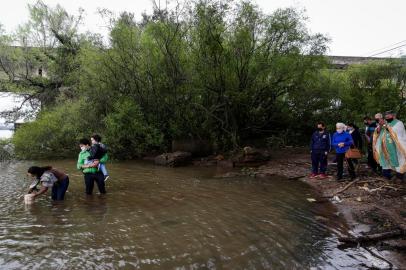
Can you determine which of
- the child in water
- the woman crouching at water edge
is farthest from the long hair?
the child in water

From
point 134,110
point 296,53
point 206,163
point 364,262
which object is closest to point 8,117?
point 134,110

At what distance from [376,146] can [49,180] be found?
9446 millimetres

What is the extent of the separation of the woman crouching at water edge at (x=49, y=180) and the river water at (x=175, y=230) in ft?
1.09

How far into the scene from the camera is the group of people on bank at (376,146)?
9.45 m

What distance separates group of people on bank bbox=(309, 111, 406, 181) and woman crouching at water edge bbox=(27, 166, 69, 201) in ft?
27.0

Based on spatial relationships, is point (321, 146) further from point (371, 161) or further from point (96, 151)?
point (96, 151)

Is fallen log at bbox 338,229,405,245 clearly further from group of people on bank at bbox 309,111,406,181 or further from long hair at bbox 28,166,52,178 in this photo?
long hair at bbox 28,166,52,178

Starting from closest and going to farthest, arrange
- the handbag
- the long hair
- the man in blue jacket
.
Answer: the long hair → the handbag → the man in blue jacket

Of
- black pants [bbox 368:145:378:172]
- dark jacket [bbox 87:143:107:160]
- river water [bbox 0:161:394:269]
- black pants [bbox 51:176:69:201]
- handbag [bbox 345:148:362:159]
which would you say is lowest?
river water [bbox 0:161:394:269]

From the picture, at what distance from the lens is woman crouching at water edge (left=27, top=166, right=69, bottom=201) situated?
29.1ft

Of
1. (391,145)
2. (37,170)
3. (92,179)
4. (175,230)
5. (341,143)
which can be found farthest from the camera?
(341,143)

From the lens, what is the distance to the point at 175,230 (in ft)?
23.2

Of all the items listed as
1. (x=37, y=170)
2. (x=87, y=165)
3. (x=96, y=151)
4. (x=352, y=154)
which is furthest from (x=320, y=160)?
(x=37, y=170)

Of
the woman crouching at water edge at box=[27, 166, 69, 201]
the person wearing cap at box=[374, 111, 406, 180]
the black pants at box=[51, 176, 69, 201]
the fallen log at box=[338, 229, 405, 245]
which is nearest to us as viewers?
the fallen log at box=[338, 229, 405, 245]
